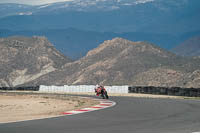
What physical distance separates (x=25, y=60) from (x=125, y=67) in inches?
1701

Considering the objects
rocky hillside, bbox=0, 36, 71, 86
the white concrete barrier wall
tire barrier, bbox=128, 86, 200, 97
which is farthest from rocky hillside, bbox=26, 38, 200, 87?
tire barrier, bbox=128, 86, 200, 97

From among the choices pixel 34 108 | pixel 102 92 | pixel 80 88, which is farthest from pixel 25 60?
pixel 34 108

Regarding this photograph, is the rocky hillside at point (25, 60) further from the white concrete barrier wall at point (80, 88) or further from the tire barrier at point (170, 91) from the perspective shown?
the tire barrier at point (170, 91)

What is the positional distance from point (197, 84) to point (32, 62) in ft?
257

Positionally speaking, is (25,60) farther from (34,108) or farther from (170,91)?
(34,108)

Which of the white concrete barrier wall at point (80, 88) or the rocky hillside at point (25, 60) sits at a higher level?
the rocky hillside at point (25, 60)

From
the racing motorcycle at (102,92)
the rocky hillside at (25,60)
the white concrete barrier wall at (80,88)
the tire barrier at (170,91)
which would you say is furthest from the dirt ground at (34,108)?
the rocky hillside at (25,60)

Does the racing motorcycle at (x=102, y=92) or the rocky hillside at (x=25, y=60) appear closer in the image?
the racing motorcycle at (x=102, y=92)

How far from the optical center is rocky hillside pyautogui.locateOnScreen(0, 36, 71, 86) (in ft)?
427

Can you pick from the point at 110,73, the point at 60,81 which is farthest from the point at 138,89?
the point at 60,81

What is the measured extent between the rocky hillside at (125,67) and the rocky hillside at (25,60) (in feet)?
26.9

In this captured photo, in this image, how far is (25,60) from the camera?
141625 millimetres

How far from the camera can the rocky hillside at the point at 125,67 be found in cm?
9756

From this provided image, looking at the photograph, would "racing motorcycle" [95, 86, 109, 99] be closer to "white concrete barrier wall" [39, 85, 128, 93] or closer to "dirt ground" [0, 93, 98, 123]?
"dirt ground" [0, 93, 98, 123]
